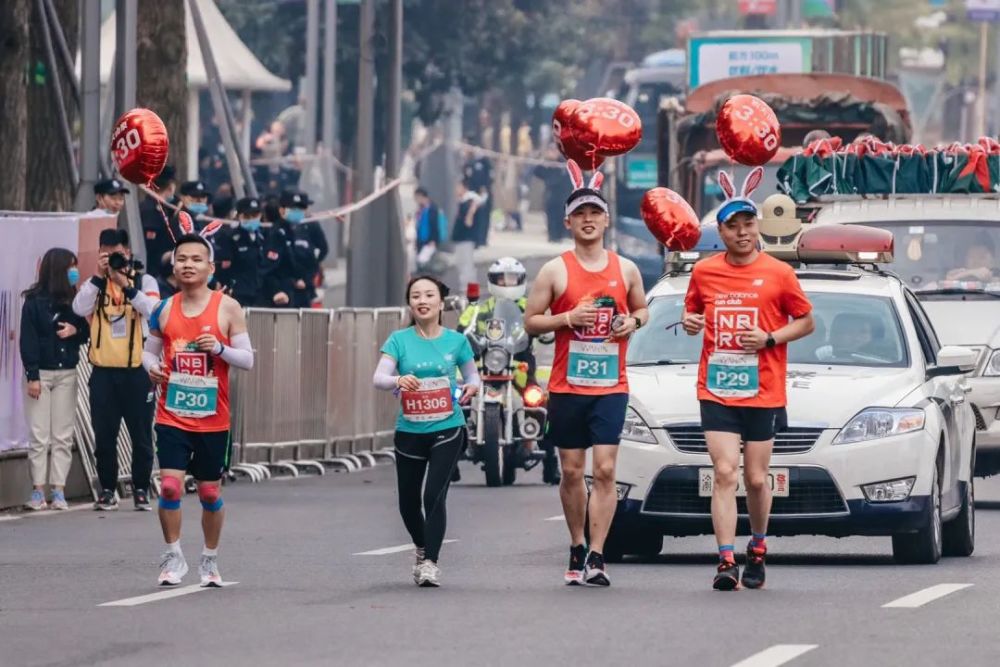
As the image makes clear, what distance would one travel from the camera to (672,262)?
16000 mm

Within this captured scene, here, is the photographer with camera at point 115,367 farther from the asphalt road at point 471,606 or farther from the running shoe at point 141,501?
the asphalt road at point 471,606

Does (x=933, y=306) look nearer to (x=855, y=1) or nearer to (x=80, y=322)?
(x=80, y=322)

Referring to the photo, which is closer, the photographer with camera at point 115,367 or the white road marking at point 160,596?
the white road marking at point 160,596

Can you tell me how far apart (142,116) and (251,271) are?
7.29 metres

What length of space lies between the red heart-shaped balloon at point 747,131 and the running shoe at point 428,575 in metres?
3.28

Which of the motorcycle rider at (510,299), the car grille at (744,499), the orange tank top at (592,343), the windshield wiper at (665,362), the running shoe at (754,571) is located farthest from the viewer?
the motorcycle rider at (510,299)

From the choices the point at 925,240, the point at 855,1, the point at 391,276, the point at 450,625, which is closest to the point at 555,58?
the point at 391,276

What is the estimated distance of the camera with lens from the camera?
61.6 ft

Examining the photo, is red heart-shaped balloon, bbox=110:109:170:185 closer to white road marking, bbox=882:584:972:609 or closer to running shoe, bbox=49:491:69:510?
running shoe, bbox=49:491:69:510

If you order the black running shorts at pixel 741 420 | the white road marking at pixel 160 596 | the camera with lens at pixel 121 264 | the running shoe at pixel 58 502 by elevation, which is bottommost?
the running shoe at pixel 58 502

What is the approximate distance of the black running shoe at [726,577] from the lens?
12898mm

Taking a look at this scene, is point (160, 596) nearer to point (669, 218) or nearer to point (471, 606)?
point (471, 606)

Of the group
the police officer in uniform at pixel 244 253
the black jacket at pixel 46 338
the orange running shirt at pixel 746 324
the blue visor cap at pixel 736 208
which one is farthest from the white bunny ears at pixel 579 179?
the police officer in uniform at pixel 244 253

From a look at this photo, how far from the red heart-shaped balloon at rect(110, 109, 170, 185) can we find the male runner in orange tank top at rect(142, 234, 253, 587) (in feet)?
11.0
